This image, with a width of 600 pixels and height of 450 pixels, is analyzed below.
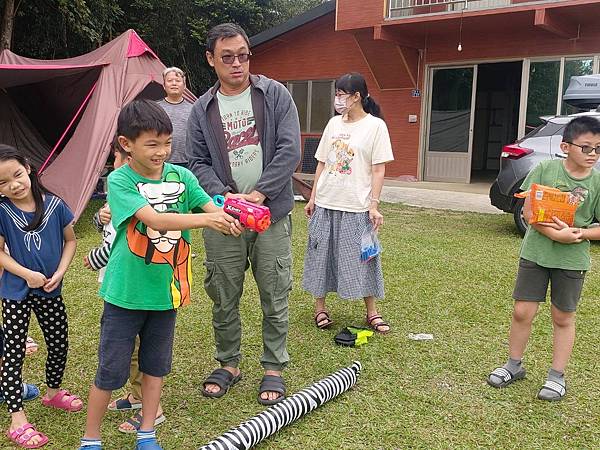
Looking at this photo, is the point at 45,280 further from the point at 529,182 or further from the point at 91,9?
the point at 91,9

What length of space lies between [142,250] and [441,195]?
31.0ft

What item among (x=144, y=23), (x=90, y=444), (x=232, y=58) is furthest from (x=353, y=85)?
(x=144, y=23)

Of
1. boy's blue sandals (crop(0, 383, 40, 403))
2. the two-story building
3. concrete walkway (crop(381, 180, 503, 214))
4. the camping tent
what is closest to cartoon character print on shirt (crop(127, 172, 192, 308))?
boy's blue sandals (crop(0, 383, 40, 403))

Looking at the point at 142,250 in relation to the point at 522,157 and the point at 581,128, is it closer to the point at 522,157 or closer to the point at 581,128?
the point at 581,128

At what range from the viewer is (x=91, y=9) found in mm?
13023

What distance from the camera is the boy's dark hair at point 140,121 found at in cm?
212

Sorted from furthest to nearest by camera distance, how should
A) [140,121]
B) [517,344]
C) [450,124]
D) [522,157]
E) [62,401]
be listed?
1. [450,124]
2. [522,157]
3. [517,344]
4. [62,401]
5. [140,121]

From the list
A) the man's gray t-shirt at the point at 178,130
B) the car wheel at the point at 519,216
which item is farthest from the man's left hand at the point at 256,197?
the car wheel at the point at 519,216

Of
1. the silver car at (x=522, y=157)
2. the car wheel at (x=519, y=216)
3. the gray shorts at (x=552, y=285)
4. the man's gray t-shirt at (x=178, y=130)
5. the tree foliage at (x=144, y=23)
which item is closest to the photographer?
the gray shorts at (x=552, y=285)

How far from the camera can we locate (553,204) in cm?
275

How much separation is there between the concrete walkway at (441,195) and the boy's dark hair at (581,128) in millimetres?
6714

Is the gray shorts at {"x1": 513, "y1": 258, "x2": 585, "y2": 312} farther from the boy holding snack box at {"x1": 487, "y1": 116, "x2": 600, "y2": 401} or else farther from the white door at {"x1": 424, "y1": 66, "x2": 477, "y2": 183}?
the white door at {"x1": 424, "y1": 66, "x2": 477, "y2": 183}

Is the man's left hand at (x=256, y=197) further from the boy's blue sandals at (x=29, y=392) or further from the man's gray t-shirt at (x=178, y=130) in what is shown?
the man's gray t-shirt at (x=178, y=130)

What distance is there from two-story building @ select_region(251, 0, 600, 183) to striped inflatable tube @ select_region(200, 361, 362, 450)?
9.23 metres
